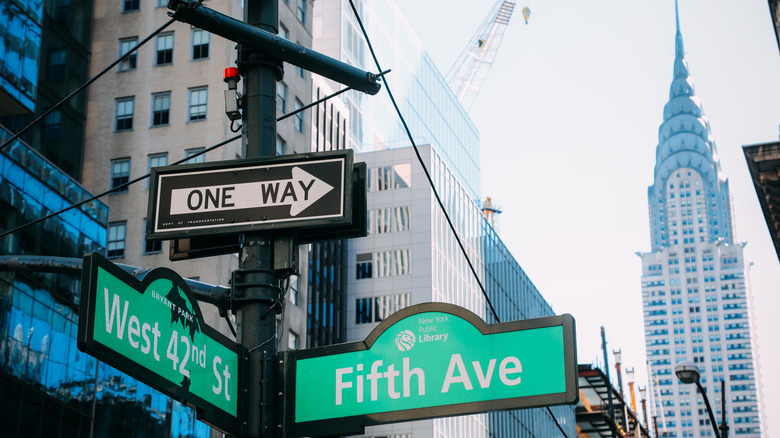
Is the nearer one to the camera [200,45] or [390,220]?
[200,45]

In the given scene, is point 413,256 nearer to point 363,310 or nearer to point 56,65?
point 363,310

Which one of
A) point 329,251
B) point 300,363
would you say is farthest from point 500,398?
point 329,251

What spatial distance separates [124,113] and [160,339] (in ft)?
A: 198

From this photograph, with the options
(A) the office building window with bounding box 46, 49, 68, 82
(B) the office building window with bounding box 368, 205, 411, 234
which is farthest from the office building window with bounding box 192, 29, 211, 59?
(B) the office building window with bounding box 368, 205, 411, 234

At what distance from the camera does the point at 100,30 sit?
65.7 metres

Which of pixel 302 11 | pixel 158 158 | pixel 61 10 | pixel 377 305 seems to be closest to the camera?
pixel 158 158

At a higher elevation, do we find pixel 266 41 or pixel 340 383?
pixel 266 41

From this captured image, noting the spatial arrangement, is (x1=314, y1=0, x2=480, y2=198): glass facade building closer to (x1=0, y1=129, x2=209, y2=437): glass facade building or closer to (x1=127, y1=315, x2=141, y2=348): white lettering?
(x1=0, y1=129, x2=209, y2=437): glass facade building

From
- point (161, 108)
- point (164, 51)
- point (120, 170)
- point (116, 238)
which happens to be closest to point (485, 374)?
point (116, 238)

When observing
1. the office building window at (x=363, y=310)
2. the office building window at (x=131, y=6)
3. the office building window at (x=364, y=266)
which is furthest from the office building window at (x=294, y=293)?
the office building window at (x=364, y=266)

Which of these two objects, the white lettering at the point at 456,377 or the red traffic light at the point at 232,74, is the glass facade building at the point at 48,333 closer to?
the red traffic light at the point at 232,74

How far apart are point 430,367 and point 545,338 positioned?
66 centimetres

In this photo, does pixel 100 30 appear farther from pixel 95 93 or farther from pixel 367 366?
pixel 367 366

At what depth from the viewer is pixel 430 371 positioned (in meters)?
6.31
